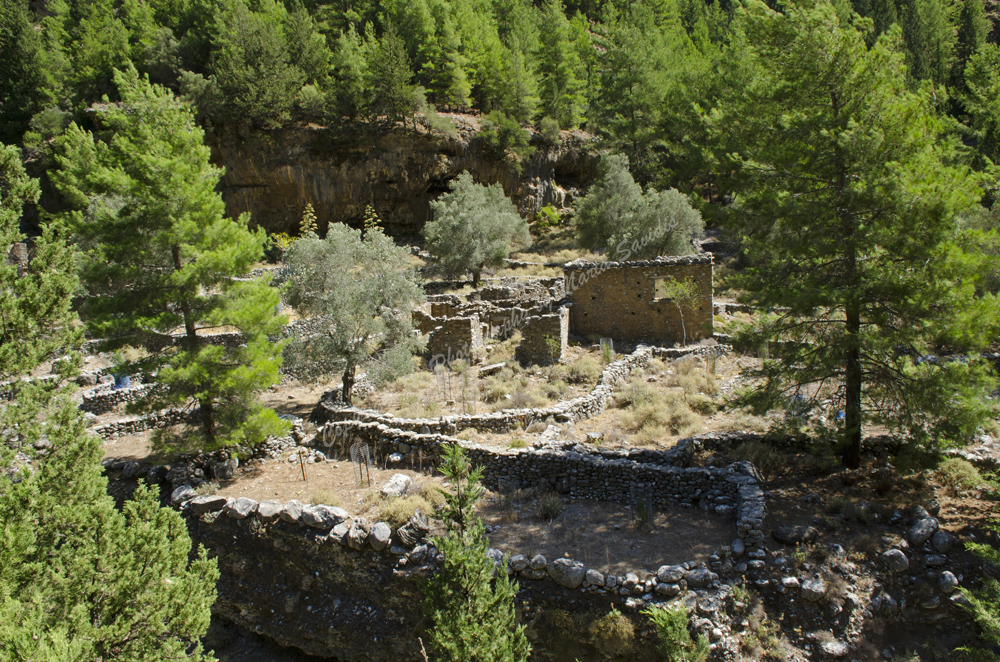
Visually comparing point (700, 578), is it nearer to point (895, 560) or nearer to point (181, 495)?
point (895, 560)

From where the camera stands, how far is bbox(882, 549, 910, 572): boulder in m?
7.55

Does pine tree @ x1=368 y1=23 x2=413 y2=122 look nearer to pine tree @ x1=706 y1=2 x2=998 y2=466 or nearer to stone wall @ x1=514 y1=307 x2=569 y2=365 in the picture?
stone wall @ x1=514 y1=307 x2=569 y2=365

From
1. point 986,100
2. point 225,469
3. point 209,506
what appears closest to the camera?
point 209,506

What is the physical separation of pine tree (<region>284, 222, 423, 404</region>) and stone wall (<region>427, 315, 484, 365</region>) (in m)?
3.22

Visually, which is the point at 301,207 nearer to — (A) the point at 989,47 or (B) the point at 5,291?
(B) the point at 5,291

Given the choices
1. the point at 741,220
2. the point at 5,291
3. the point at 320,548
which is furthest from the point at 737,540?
the point at 5,291

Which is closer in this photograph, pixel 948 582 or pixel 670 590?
pixel 670 590

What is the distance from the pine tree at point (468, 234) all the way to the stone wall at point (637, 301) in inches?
377

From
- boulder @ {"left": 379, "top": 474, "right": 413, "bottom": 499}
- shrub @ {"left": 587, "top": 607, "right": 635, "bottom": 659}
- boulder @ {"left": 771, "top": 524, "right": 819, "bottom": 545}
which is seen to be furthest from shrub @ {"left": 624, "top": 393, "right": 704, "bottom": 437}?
shrub @ {"left": 587, "top": 607, "right": 635, "bottom": 659}

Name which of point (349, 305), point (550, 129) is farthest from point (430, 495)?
point (550, 129)

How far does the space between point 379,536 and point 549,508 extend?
271cm

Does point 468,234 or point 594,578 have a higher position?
point 468,234

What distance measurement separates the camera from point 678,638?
6.39m

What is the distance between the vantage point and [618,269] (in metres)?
19.0
